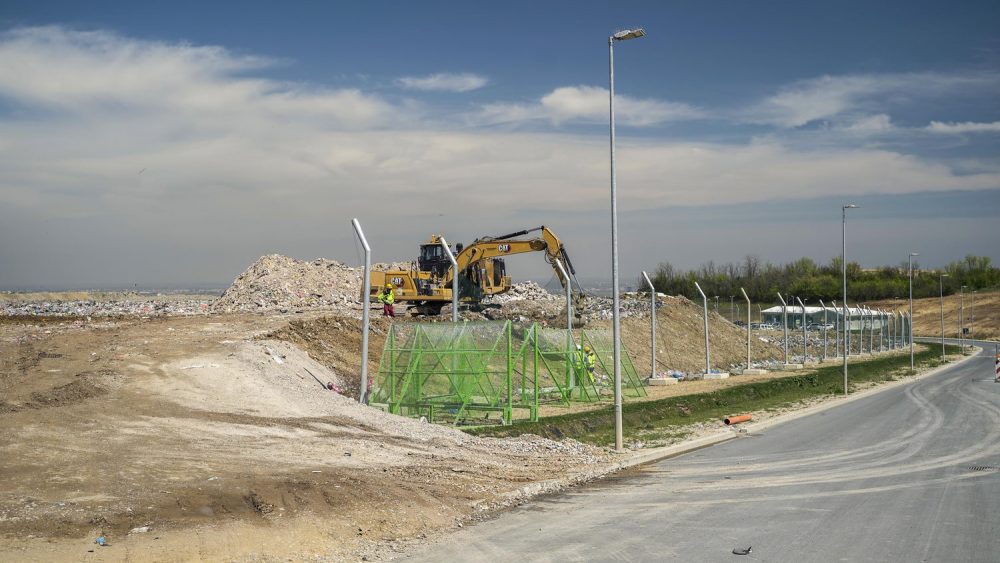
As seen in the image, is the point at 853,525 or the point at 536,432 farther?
the point at 536,432

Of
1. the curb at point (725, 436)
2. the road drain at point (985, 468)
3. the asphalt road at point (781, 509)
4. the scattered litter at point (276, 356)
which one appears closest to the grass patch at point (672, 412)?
the curb at point (725, 436)

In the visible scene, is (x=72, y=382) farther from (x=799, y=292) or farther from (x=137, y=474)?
(x=799, y=292)

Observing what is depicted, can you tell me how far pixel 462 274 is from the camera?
39.6 m

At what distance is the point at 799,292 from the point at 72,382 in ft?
420

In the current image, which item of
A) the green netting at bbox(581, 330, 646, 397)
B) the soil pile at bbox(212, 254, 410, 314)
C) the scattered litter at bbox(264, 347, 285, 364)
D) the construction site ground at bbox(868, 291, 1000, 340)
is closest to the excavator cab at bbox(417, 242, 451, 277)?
the soil pile at bbox(212, 254, 410, 314)

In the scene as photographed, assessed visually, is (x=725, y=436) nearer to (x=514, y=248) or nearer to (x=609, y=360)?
(x=609, y=360)

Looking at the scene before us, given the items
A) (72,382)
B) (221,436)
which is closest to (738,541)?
(221,436)

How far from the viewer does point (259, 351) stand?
23.6 meters

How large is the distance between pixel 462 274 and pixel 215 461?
2672cm

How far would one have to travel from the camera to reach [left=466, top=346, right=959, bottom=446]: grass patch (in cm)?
2002

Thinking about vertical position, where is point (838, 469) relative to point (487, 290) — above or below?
below

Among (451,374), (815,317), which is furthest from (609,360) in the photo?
(815,317)

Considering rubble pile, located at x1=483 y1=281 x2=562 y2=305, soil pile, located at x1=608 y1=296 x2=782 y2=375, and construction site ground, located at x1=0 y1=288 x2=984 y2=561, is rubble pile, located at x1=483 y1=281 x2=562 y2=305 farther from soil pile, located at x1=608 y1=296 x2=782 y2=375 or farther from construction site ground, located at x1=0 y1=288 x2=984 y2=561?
construction site ground, located at x1=0 y1=288 x2=984 y2=561

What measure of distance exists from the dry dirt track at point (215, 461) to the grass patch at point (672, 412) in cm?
212
